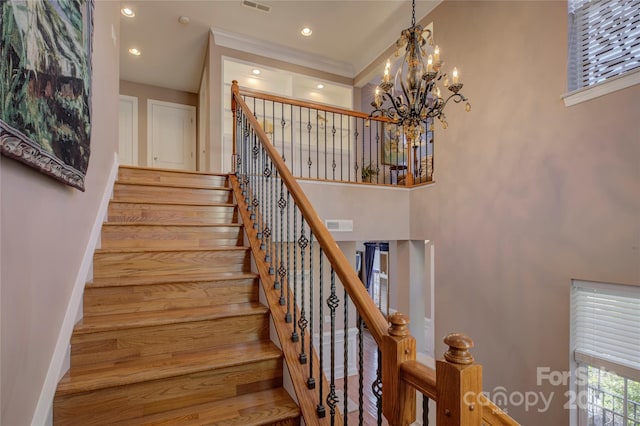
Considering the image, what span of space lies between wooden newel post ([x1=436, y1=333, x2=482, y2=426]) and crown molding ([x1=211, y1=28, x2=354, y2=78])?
5350 mm

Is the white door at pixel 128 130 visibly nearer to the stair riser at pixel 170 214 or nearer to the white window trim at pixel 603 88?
the stair riser at pixel 170 214

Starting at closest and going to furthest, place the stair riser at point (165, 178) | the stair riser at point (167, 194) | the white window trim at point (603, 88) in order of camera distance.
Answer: the white window trim at point (603, 88), the stair riser at point (167, 194), the stair riser at point (165, 178)

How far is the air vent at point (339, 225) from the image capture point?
3.84m

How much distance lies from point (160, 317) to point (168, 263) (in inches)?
20.3

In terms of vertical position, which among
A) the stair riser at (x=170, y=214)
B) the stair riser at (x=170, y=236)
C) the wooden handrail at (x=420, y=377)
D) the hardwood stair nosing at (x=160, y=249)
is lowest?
the wooden handrail at (x=420, y=377)

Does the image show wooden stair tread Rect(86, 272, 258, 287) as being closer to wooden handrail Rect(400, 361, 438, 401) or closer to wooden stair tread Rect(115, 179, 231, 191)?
wooden stair tread Rect(115, 179, 231, 191)

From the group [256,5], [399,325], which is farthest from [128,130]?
[399,325]

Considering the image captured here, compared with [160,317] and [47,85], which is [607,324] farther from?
[47,85]

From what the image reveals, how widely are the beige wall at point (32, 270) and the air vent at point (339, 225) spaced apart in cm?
246

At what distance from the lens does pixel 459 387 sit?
0.73 metres

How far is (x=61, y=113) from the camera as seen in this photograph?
1280mm

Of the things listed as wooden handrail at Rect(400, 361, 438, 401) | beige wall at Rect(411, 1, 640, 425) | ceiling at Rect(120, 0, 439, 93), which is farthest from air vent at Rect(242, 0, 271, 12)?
wooden handrail at Rect(400, 361, 438, 401)

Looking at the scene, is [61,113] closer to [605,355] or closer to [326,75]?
[605,355]

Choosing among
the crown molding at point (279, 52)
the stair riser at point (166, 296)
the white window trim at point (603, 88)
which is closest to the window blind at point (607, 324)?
the white window trim at point (603, 88)
